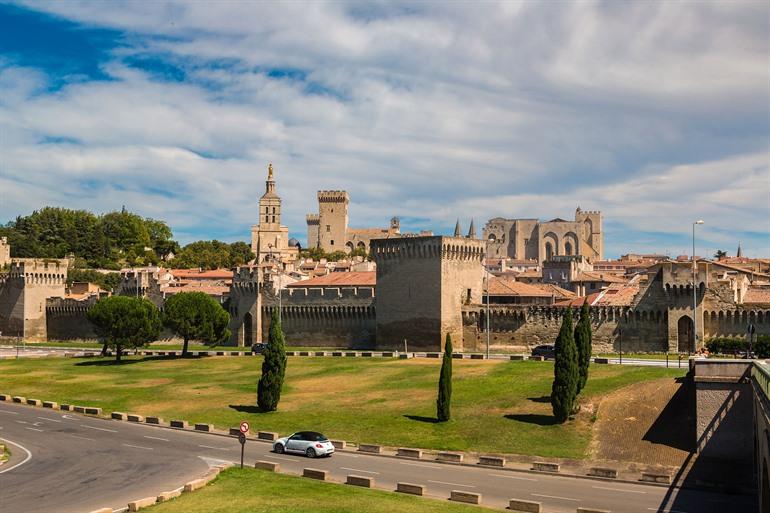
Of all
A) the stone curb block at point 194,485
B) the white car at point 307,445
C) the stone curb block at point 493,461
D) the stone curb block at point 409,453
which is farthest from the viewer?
the stone curb block at point 409,453

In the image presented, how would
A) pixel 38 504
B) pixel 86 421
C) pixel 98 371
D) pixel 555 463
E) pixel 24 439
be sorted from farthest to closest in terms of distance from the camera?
pixel 98 371
pixel 86 421
pixel 24 439
pixel 555 463
pixel 38 504

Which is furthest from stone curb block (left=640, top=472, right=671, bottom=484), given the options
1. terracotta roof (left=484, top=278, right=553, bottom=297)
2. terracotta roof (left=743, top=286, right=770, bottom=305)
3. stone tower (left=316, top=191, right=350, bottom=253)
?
stone tower (left=316, top=191, right=350, bottom=253)

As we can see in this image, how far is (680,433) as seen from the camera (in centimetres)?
4066

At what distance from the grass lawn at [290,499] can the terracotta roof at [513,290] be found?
5218 centimetres

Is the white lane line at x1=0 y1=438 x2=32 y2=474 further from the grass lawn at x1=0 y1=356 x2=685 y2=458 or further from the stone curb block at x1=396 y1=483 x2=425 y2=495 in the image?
the stone curb block at x1=396 y1=483 x2=425 y2=495

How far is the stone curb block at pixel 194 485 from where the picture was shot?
3219 centimetres

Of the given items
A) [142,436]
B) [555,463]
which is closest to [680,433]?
[555,463]

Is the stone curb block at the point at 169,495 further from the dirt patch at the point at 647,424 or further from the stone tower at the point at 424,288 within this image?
the stone tower at the point at 424,288

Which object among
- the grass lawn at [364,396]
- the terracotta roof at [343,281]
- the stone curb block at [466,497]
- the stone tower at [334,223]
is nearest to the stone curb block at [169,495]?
the stone curb block at [466,497]

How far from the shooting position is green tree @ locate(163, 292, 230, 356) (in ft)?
262

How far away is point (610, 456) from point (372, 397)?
17957 millimetres

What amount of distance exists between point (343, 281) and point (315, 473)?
6096cm

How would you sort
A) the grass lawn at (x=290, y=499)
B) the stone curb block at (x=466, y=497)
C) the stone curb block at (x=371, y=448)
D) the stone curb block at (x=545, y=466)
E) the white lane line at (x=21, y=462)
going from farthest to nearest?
the stone curb block at (x=371, y=448)
the stone curb block at (x=545, y=466)
the white lane line at (x=21, y=462)
the stone curb block at (x=466, y=497)
the grass lawn at (x=290, y=499)

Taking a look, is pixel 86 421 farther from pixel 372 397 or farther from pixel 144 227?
pixel 144 227
